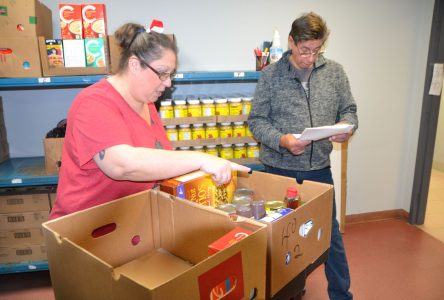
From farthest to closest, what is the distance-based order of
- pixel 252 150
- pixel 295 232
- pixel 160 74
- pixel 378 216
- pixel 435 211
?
pixel 435 211
pixel 378 216
pixel 252 150
pixel 160 74
pixel 295 232

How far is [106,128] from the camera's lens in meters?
1.12

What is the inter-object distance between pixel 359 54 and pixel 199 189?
98.8 inches

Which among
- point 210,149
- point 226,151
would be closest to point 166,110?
point 210,149

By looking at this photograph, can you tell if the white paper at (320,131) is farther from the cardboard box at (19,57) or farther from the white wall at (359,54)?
the cardboard box at (19,57)

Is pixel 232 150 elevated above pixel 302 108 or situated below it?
below

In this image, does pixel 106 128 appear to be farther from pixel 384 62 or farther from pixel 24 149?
pixel 384 62

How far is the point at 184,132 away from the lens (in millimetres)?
2461

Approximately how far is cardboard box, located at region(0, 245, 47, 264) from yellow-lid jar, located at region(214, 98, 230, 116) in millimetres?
1586

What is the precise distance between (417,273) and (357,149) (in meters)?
1.20

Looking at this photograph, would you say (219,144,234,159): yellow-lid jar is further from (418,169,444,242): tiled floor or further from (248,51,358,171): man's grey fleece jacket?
(418,169,444,242): tiled floor

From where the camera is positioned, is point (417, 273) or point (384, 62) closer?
point (417, 273)

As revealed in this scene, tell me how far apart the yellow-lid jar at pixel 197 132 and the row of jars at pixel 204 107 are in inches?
3.1

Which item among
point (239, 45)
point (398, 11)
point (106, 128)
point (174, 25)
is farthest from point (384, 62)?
point (106, 128)

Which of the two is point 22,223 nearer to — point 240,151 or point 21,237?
point 21,237
